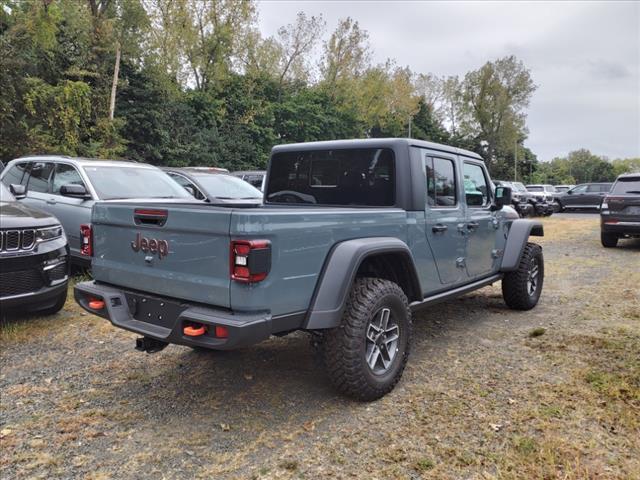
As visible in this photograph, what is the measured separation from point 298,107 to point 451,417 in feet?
113

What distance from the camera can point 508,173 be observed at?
68.2 metres

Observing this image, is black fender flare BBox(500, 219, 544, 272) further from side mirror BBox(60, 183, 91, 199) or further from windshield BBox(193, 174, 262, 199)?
side mirror BBox(60, 183, 91, 199)

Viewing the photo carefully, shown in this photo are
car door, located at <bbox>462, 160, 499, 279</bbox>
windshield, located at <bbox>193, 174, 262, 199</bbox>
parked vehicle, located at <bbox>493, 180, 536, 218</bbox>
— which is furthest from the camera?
parked vehicle, located at <bbox>493, 180, 536, 218</bbox>

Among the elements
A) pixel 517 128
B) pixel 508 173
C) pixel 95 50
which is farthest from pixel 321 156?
pixel 508 173

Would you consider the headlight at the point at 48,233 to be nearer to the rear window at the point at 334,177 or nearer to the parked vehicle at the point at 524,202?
the rear window at the point at 334,177

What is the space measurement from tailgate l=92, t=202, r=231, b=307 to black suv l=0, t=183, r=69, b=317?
59.9 inches

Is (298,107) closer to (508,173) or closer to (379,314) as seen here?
(379,314)

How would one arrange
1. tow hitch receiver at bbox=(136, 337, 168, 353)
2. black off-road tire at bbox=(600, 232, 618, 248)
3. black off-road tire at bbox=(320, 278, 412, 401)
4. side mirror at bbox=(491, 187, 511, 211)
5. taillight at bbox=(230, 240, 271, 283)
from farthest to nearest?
black off-road tire at bbox=(600, 232, 618, 248)
side mirror at bbox=(491, 187, 511, 211)
tow hitch receiver at bbox=(136, 337, 168, 353)
black off-road tire at bbox=(320, 278, 412, 401)
taillight at bbox=(230, 240, 271, 283)

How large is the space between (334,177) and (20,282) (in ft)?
10.2

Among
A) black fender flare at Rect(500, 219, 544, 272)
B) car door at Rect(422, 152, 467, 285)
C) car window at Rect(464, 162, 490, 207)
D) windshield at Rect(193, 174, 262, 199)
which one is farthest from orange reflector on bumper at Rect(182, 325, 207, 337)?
windshield at Rect(193, 174, 262, 199)

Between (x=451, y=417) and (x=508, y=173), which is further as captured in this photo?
(x=508, y=173)

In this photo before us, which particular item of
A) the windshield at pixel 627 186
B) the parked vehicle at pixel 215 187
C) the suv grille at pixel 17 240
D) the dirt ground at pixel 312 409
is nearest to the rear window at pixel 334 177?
the dirt ground at pixel 312 409

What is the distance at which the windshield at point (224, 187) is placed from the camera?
905cm

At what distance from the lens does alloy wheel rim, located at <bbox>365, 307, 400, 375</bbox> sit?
337 centimetres
